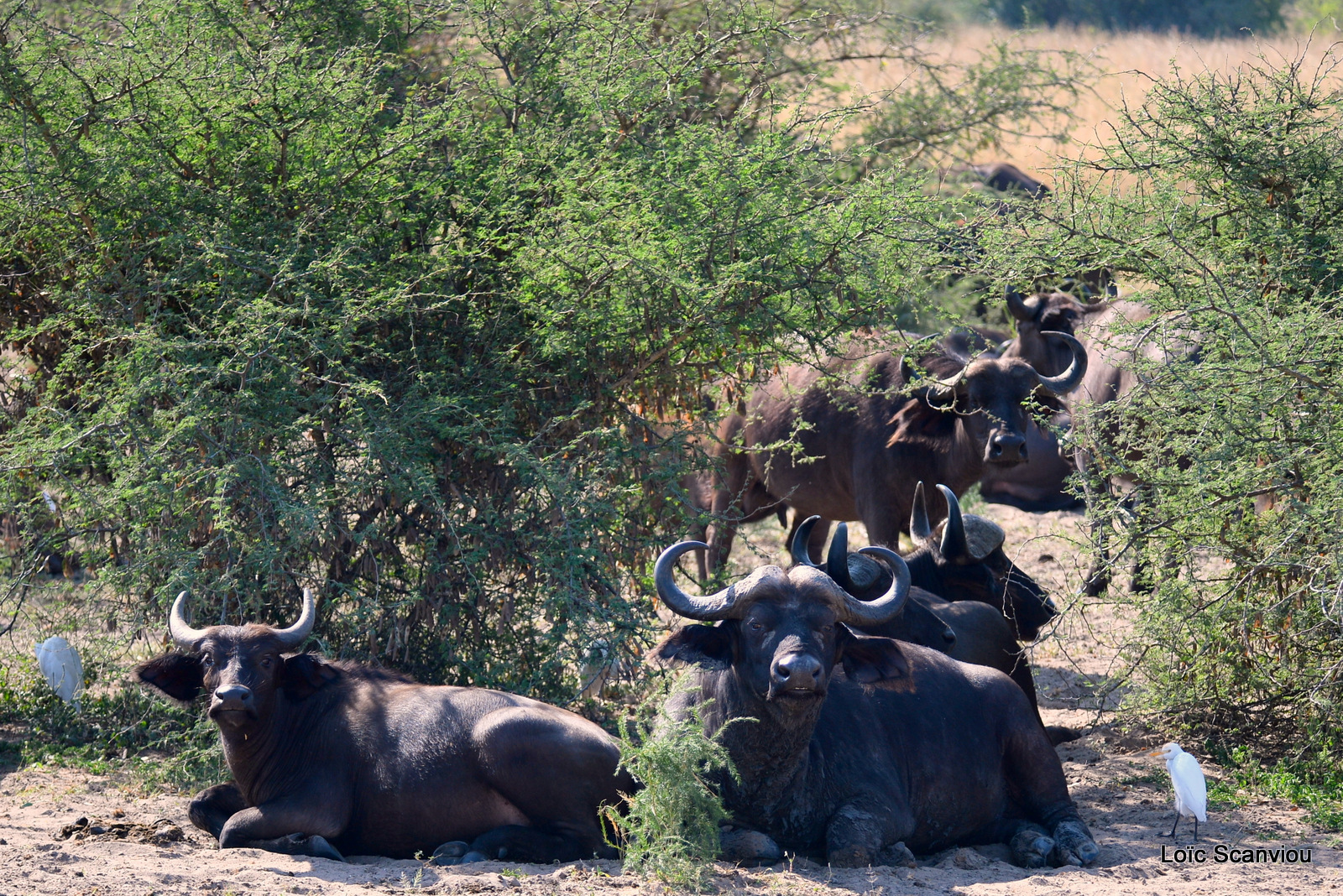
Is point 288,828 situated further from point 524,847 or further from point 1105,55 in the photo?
point 1105,55

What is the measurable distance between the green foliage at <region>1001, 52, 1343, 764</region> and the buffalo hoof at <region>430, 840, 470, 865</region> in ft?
11.4

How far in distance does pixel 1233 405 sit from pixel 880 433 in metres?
3.47

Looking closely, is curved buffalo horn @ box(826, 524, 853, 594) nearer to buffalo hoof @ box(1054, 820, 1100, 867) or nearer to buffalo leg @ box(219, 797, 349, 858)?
buffalo hoof @ box(1054, 820, 1100, 867)

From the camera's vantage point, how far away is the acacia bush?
22.2 ft

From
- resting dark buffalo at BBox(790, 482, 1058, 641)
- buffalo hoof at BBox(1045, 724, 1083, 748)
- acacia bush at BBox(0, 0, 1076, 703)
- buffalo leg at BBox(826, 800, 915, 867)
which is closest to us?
buffalo leg at BBox(826, 800, 915, 867)

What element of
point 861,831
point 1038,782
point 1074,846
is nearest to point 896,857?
point 861,831

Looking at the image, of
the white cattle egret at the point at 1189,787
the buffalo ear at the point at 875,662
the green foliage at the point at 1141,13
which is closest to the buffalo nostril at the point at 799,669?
the buffalo ear at the point at 875,662

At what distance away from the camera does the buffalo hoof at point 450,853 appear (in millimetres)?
5641

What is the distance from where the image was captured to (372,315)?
22.0 feet

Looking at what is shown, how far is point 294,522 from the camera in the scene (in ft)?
21.6

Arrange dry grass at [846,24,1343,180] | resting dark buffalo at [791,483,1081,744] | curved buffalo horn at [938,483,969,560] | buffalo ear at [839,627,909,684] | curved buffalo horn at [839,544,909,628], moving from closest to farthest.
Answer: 1. curved buffalo horn at [839,544,909,628]
2. buffalo ear at [839,627,909,684]
3. resting dark buffalo at [791,483,1081,744]
4. curved buffalo horn at [938,483,969,560]
5. dry grass at [846,24,1343,180]

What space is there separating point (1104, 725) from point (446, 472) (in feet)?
13.1

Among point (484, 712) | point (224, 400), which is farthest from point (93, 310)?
point (484, 712)

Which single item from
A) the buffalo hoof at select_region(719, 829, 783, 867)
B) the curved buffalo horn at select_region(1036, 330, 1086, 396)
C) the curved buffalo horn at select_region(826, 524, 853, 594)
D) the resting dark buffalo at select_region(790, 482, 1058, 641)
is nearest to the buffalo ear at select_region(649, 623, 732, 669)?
the buffalo hoof at select_region(719, 829, 783, 867)
